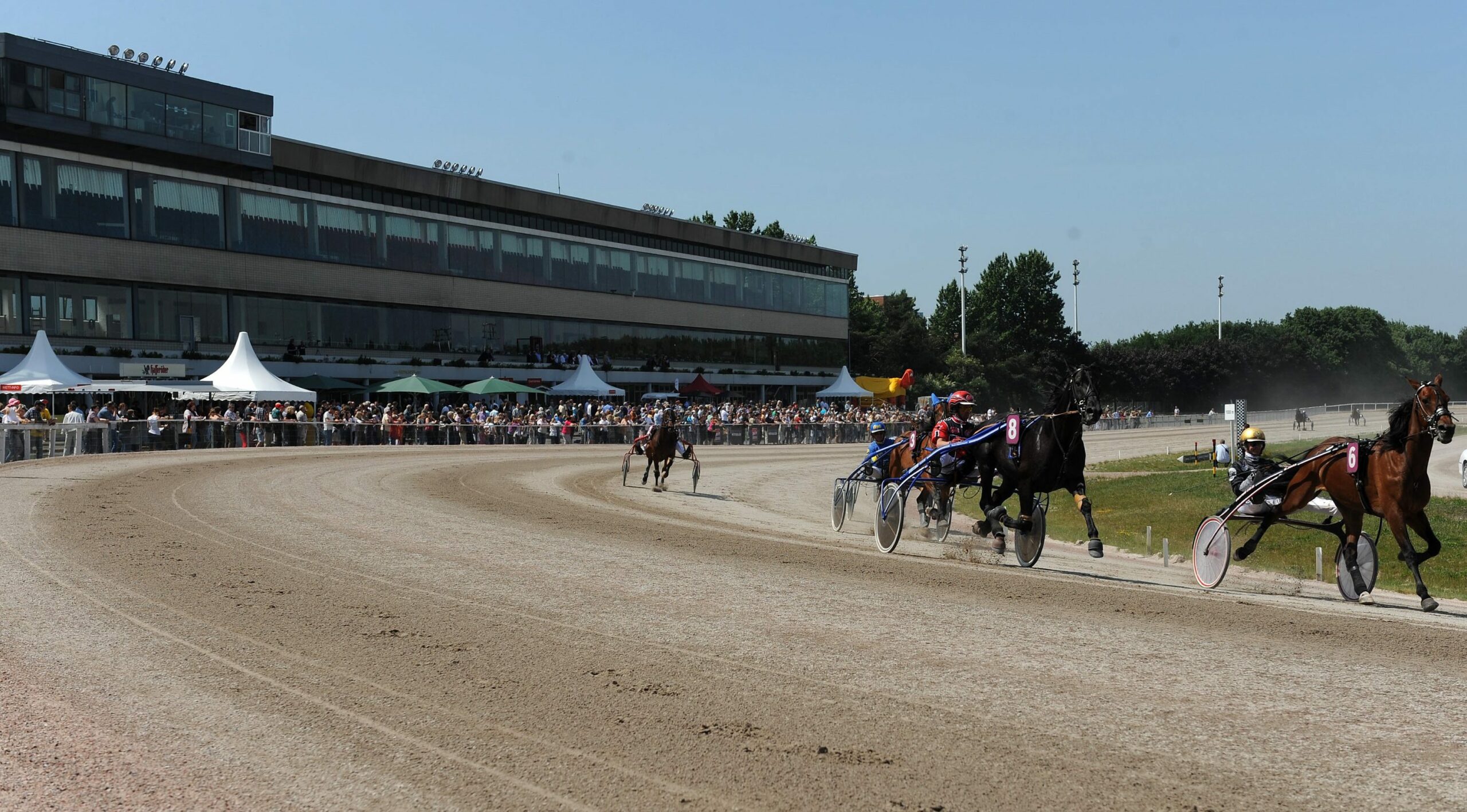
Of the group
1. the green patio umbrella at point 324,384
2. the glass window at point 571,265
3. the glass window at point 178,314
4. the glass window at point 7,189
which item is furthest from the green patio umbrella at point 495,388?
the glass window at point 571,265

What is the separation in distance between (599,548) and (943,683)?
270 inches

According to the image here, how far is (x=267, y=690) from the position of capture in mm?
6496

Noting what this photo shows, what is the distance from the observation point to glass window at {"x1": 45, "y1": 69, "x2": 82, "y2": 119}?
137 ft

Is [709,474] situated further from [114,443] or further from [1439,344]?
[1439,344]

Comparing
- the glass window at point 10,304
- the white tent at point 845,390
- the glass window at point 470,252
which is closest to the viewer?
the glass window at point 10,304

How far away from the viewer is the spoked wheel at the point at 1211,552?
11.0 meters

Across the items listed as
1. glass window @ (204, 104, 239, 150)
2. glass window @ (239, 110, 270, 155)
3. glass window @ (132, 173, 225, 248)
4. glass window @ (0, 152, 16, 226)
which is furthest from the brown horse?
glass window @ (239, 110, 270, 155)

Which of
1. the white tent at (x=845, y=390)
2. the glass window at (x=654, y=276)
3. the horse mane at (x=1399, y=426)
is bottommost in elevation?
the horse mane at (x=1399, y=426)

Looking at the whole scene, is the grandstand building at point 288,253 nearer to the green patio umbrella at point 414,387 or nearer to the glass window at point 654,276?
the glass window at point 654,276

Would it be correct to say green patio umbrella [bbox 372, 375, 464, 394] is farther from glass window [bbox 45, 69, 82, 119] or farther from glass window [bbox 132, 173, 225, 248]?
glass window [bbox 45, 69, 82, 119]

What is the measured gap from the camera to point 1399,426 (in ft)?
33.0

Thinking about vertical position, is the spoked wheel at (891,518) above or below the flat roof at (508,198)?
below

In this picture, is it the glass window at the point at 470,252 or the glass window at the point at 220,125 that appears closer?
the glass window at the point at 220,125

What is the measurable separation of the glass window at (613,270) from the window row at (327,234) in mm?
64
